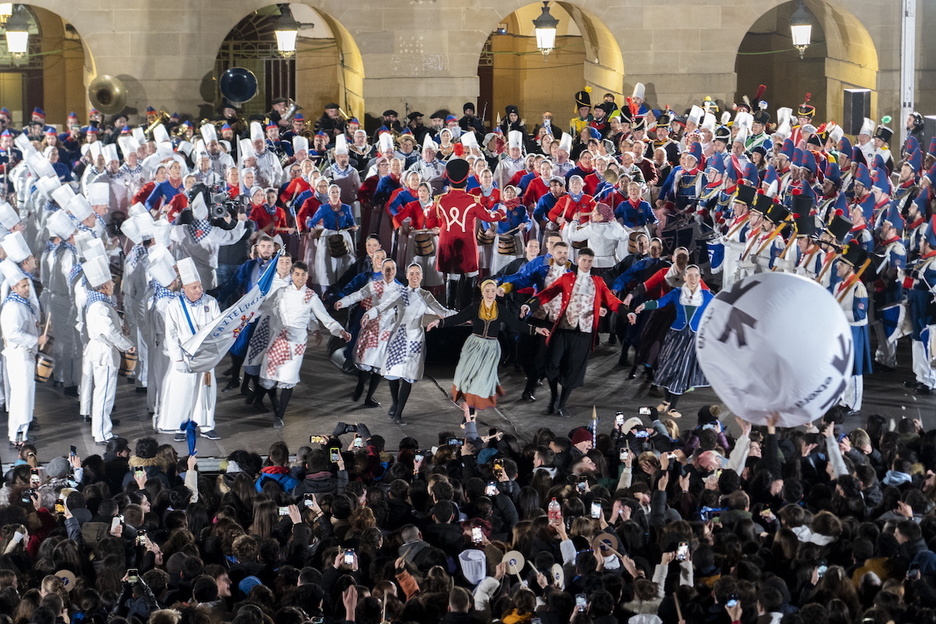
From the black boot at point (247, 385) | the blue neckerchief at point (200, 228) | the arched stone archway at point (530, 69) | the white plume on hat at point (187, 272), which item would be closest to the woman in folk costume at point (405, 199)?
the blue neckerchief at point (200, 228)

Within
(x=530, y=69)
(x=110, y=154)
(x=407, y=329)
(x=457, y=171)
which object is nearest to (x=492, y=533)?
(x=407, y=329)

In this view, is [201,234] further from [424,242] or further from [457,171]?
[457,171]

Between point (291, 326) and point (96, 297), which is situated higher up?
point (96, 297)

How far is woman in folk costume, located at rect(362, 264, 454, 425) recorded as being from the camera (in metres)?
13.6

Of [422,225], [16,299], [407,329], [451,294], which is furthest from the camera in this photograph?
[451,294]

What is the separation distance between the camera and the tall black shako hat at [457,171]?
16.2 metres

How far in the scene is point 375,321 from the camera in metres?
13.8

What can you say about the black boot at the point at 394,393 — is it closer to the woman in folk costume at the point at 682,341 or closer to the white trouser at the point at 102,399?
A: the woman in folk costume at the point at 682,341

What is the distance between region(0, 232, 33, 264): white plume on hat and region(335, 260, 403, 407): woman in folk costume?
8.63 feet

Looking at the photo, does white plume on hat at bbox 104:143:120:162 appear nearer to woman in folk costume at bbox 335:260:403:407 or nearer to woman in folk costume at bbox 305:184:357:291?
woman in folk costume at bbox 305:184:357:291

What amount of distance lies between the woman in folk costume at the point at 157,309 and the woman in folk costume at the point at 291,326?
896 mm

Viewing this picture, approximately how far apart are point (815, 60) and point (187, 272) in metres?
20.4

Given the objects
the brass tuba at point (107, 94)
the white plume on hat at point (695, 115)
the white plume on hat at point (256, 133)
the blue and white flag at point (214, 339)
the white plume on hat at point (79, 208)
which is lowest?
the blue and white flag at point (214, 339)

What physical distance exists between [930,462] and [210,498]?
4.78 m
